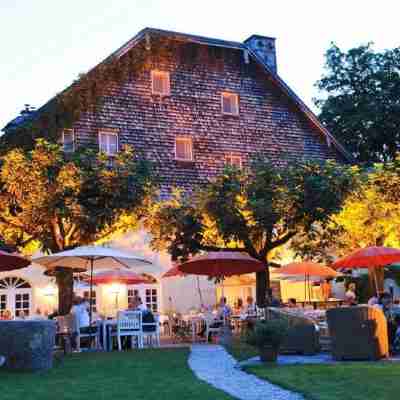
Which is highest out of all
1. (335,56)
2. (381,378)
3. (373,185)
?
(335,56)

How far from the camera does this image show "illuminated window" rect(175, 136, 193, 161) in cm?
2834

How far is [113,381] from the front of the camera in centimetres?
1099

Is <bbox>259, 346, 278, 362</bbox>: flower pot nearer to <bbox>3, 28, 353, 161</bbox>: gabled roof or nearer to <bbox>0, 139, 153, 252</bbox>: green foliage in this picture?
<bbox>0, 139, 153, 252</bbox>: green foliage

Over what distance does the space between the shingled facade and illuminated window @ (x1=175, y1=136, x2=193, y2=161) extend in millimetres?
54

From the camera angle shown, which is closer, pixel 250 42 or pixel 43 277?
pixel 43 277

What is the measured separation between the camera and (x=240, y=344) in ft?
59.2

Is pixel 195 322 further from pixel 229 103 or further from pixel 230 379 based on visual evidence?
pixel 229 103

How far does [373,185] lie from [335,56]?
23297 mm

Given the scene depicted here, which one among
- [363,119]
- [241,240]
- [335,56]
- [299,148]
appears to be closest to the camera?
[241,240]

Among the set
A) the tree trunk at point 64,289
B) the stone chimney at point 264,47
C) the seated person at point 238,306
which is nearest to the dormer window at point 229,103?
the stone chimney at point 264,47

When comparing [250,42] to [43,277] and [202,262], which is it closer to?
[43,277]

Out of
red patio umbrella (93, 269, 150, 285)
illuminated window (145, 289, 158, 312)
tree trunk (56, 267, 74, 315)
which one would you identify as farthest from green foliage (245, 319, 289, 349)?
illuminated window (145, 289, 158, 312)

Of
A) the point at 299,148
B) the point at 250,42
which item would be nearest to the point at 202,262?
the point at 299,148

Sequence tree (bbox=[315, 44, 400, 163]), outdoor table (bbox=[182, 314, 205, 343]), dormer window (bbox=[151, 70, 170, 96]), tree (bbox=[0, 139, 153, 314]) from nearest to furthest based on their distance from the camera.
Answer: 1. tree (bbox=[0, 139, 153, 314])
2. outdoor table (bbox=[182, 314, 205, 343])
3. dormer window (bbox=[151, 70, 170, 96])
4. tree (bbox=[315, 44, 400, 163])
